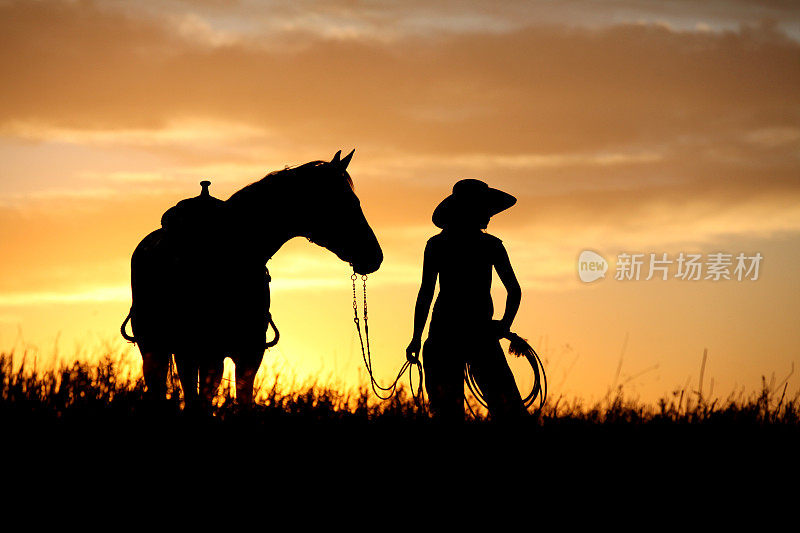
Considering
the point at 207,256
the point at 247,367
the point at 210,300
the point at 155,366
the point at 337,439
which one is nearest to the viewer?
the point at 337,439

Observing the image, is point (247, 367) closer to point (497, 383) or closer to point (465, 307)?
point (465, 307)

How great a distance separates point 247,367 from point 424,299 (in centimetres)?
189

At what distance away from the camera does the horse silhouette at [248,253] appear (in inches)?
329

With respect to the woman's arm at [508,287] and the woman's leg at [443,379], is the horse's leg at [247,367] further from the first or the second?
the woman's arm at [508,287]

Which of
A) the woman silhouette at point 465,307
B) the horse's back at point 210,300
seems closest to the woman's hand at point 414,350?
the woman silhouette at point 465,307

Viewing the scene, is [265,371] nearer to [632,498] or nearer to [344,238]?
[344,238]

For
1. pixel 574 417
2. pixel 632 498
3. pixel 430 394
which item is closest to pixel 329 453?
pixel 430 394

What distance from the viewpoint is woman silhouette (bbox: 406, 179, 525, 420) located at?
23.9ft

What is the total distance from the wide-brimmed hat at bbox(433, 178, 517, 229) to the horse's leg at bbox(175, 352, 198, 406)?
258 cm

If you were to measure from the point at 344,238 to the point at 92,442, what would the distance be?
296 cm

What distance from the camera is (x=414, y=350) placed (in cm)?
743

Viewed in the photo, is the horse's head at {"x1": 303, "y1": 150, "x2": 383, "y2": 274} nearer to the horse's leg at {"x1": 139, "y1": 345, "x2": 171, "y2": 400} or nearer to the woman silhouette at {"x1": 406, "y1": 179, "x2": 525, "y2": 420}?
the woman silhouette at {"x1": 406, "y1": 179, "x2": 525, "y2": 420}

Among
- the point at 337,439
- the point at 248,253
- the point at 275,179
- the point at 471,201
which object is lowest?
the point at 337,439

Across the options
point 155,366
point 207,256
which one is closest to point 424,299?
point 207,256
